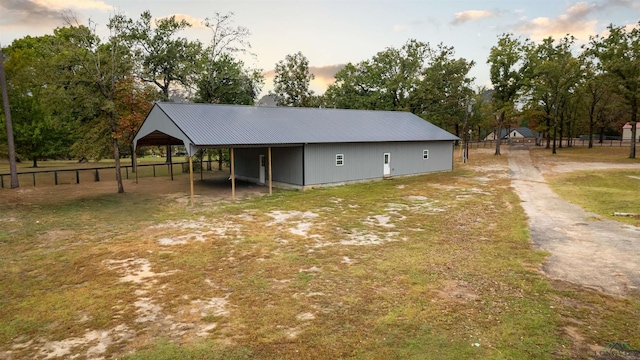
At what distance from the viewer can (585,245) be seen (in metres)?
10.4

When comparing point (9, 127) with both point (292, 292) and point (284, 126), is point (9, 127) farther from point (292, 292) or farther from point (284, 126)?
point (292, 292)

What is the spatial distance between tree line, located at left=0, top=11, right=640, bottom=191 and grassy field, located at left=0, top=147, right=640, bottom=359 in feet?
30.3

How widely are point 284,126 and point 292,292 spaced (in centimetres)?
1609

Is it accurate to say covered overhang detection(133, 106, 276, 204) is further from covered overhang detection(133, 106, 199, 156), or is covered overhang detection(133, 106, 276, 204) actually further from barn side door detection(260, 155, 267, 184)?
barn side door detection(260, 155, 267, 184)

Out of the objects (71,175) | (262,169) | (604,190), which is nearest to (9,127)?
(71,175)

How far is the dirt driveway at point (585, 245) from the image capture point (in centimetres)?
802

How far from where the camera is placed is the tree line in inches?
806

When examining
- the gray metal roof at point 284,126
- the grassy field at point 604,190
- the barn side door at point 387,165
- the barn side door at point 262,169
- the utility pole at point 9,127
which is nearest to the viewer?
the grassy field at point 604,190

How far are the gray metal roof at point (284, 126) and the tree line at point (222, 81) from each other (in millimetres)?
4068

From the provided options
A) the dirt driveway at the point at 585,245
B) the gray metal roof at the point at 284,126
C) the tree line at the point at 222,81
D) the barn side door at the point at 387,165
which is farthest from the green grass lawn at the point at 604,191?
the tree line at the point at 222,81

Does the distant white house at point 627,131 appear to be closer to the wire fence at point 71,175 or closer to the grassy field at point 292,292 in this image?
the grassy field at point 292,292

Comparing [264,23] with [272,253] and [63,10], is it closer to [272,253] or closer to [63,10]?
[63,10]

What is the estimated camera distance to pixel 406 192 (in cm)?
2005

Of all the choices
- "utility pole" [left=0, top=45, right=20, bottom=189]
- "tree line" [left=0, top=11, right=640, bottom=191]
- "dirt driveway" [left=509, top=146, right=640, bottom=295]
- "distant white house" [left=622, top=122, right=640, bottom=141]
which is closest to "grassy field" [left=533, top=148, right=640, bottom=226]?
"dirt driveway" [left=509, top=146, right=640, bottom=295]
